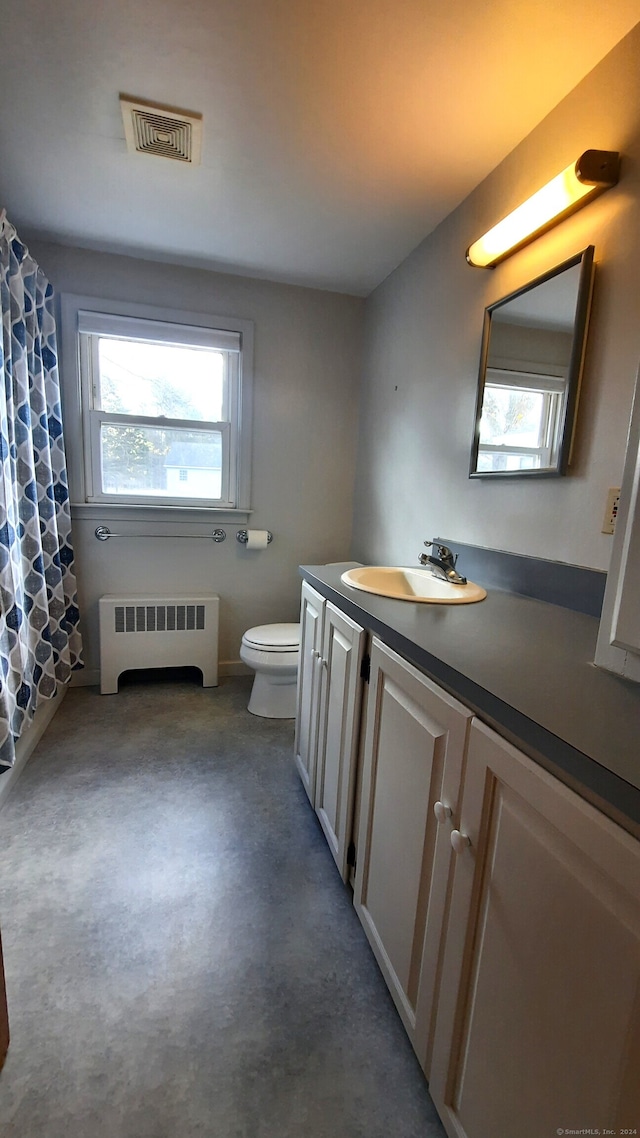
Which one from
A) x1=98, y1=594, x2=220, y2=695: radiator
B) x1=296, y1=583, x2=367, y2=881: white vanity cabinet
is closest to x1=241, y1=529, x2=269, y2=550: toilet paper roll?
x1=98, y1=594, x2=220, y2=695: radiator

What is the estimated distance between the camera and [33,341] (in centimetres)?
207

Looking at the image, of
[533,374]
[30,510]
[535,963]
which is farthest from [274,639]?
[535,963]

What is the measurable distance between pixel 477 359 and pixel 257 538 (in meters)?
1.50

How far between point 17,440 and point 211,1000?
1992 millimetres

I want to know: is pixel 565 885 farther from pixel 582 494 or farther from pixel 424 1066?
pixel 582 494

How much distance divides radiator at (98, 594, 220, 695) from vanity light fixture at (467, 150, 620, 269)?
78.1 inches

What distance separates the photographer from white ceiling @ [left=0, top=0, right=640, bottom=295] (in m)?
1.14

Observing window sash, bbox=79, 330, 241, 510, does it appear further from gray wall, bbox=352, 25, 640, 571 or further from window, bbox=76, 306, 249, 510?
gray wall, bbox=352, 25, 640, 571

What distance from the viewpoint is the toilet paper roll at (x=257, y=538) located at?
2.72m

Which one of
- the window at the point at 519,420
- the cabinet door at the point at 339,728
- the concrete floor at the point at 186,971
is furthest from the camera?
the window at the point at 519,420

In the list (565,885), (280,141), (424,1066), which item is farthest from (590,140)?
(424,1066)

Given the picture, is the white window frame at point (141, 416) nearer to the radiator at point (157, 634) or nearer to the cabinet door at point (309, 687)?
the radiator at point (157, 634)

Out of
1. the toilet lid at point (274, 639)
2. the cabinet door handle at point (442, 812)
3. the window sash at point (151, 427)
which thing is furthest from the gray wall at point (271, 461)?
the cabinet door handle at point (442, 812)

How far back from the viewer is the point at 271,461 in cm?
275
